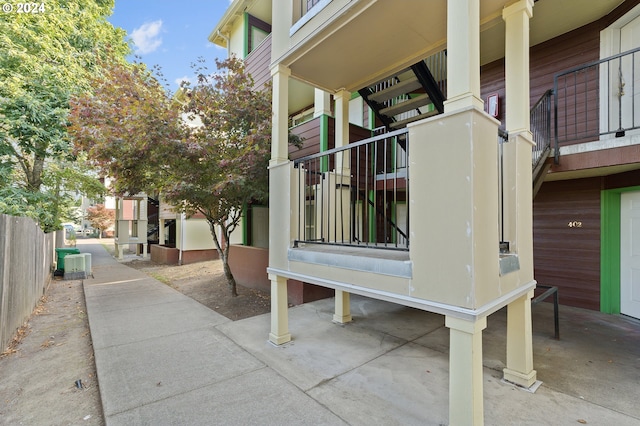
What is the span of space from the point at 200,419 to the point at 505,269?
2.75 m

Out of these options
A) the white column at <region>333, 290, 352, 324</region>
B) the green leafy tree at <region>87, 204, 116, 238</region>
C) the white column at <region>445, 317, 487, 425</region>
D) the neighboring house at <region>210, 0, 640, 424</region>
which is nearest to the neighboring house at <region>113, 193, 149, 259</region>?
the neighboring house at <region>210, 0, 640, 424</region>

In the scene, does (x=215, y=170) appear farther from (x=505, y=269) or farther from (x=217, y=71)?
(x=505, y=269)

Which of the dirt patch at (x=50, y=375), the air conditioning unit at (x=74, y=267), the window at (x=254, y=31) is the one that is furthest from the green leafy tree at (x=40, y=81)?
the dirt patch at (x=50, y=375)

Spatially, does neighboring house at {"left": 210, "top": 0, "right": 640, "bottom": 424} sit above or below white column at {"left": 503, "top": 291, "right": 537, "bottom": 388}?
above

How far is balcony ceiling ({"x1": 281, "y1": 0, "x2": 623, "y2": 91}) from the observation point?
117 inches

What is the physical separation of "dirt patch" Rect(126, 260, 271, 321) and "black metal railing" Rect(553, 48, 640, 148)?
564cm

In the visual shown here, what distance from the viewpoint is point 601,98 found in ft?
15.4

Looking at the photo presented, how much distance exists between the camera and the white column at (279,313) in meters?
3.80

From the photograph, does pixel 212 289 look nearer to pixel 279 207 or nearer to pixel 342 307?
pixel 342 307

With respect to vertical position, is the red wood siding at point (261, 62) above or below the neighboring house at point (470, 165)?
above

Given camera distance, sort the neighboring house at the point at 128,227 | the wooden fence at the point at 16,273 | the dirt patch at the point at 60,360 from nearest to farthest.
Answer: the dirt patch at the point at 60,360, the wooden fence at the point at 16,273, the neighboring house at the point at 128,227

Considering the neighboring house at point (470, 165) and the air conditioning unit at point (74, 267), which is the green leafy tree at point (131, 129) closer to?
the neighboring house at point (470, 165)

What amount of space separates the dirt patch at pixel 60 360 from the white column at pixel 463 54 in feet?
12.3

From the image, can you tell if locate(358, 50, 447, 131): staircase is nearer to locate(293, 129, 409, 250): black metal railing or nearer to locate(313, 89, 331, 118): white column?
locate(293, 129, 409, 250): black metal railing
